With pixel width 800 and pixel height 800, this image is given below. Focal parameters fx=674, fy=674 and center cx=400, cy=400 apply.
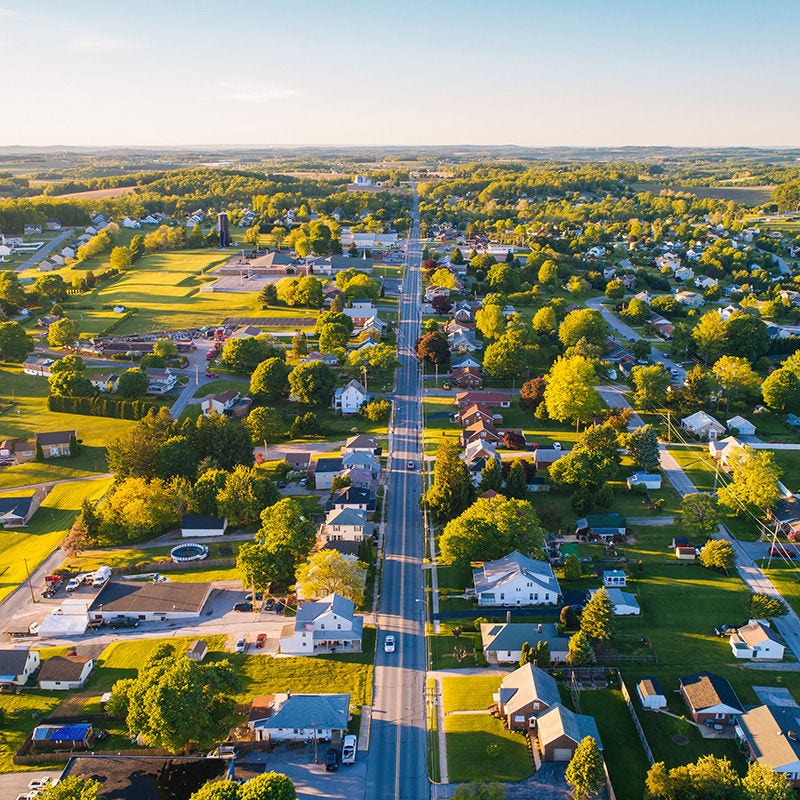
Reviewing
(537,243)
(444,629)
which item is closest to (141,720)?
(444,629)

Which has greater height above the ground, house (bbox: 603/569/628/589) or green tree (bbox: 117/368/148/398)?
green tree (bbox: 117/368/148/398)

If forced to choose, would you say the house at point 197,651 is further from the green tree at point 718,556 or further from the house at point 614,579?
the green tree at point 718,556

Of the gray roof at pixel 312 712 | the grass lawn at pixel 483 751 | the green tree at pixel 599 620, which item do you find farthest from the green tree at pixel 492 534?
the gray roof at pixel 312 712

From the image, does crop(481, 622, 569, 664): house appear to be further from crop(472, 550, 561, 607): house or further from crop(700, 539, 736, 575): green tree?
crop(700, 539, 736, 575): green tree

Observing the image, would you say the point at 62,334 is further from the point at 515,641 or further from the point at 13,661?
the point at 515,641

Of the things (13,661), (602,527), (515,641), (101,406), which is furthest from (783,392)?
(101,406)

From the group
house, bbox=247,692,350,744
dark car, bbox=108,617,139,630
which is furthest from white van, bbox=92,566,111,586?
house, bbox=247,692,350,744
